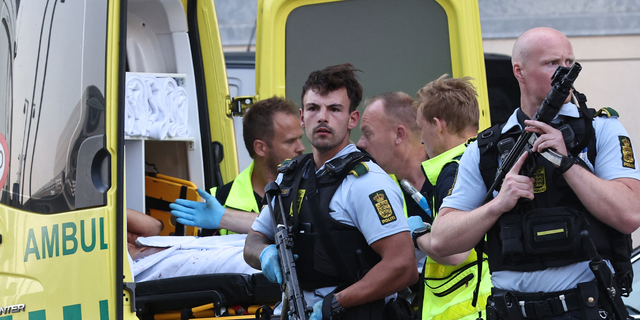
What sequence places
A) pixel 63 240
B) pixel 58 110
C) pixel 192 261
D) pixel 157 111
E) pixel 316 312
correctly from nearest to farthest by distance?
pixel 316 312, pixel 63 240, pixel 58 110, pixel 192 261, pixel 157 111

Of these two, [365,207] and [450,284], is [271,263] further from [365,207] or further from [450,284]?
[450,284]

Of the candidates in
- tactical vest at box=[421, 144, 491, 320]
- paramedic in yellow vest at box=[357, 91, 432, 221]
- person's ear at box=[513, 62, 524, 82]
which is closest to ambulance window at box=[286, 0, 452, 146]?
paramedic in yellow vest at box=[357, 91, 432, 221]

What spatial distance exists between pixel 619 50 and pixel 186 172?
8501 mm

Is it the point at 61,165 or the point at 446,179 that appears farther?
the point at 446,179

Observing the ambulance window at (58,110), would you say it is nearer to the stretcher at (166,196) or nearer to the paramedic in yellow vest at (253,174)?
the paramedic in yellow vest at (253,174)

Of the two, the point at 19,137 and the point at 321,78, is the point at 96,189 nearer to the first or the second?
the point at 19,137

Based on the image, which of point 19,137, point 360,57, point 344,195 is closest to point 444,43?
point 360,57

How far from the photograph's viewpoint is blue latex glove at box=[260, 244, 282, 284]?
252 cm

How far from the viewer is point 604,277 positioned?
2.04 m

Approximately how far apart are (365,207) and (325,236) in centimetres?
18

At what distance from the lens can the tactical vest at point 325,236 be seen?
8.20 ft

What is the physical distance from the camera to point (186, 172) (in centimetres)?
436

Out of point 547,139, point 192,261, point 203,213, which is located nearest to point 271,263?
point 192,261

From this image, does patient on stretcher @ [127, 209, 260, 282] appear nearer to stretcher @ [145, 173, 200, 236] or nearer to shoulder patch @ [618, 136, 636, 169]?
stretcher @ [145, 173, 200, 236]
